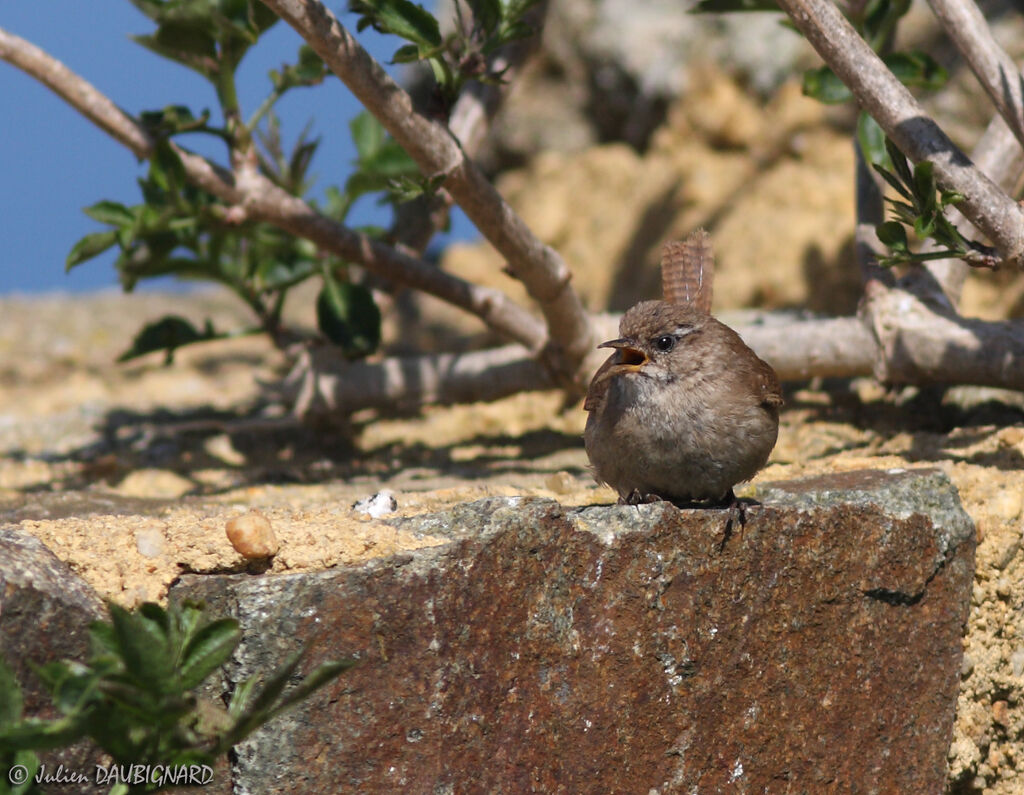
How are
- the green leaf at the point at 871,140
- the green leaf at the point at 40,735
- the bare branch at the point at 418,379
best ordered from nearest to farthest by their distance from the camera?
the green leaf at the point at 40,735 < the green leaf at the point at 871,140 < the bare branch at the point at 418,379

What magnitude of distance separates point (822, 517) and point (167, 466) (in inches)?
108

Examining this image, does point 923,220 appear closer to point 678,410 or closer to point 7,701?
point 678,410

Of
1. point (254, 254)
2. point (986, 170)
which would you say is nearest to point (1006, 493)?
point (986, 170)

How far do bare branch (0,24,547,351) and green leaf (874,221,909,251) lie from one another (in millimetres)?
1630

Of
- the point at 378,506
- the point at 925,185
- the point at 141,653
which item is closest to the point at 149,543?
the point at 378,506

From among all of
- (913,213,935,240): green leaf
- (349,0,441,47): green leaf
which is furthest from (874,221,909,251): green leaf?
(349,0,441,47): green leaf

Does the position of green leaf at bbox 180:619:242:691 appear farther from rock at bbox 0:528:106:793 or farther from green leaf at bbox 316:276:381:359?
green leaf at bbox 316:276:381:359

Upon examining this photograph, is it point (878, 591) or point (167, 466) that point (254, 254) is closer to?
point (167, 466)

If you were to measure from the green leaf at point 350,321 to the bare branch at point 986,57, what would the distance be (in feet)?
7.50

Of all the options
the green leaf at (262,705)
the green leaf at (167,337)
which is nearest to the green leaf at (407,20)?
the green leaf at (167,337)

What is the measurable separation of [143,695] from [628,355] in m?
1.86

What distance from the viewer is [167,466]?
14.9ft

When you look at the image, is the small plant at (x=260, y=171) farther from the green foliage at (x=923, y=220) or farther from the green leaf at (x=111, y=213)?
the green foliage at (x=923, y=220)

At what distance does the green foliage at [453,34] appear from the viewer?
3189mm
